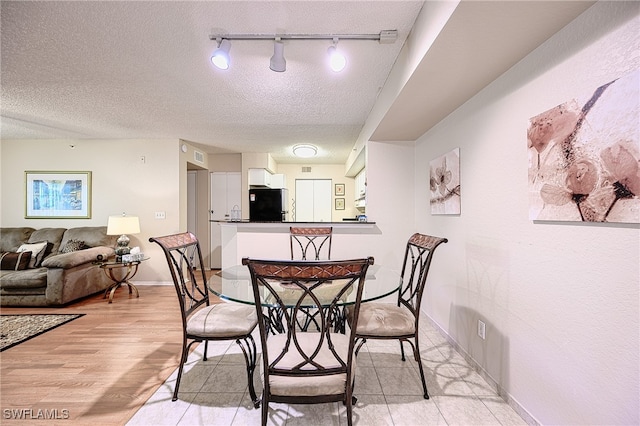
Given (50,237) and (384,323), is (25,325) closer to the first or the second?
(50,237)

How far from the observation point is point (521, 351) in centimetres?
158

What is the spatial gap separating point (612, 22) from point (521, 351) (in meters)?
1.69

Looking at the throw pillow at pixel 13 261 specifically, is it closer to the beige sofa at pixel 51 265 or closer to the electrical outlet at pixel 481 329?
the beige sofa at pixel 51 265

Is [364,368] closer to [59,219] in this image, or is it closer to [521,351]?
[521,351]

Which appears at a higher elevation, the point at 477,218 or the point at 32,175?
the point at 32,175

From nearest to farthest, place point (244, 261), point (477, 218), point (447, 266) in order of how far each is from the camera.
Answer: point (244, 261) → point (477, 218) → point (447, 266)

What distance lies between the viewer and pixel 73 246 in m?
3.93

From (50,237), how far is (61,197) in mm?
802

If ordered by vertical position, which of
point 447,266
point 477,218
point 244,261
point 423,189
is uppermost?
point 423,189

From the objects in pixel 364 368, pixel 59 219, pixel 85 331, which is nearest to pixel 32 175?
pixel 59 219

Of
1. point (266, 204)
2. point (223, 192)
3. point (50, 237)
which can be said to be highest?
point (223, 192)

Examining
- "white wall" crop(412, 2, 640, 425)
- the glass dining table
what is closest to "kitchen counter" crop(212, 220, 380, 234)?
the glass dining table

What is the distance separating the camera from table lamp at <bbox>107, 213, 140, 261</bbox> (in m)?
3.91

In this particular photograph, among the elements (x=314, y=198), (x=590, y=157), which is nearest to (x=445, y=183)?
(x=590, y=157)
